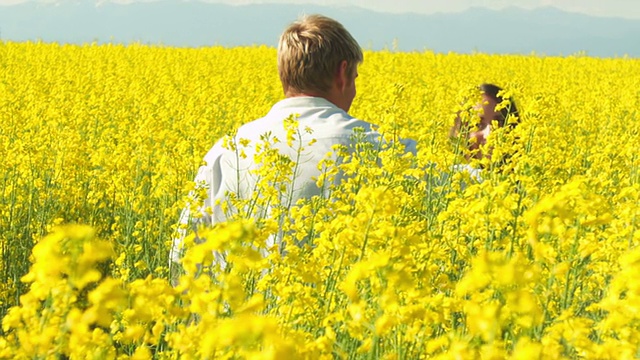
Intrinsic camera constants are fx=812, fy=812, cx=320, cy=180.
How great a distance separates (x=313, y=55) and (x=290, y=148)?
43 cm

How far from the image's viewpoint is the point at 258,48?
23969mm

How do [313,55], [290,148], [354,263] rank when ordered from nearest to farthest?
[354,263]
[290,148]
[313,55]

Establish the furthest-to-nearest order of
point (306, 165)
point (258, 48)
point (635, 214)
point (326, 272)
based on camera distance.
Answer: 1. point (258, 48)
2. point (306, 165)
3. point (635, 214)
4. point (326, 272)

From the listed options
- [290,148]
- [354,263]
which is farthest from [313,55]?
[354,263]

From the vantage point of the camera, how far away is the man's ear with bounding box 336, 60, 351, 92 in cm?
355

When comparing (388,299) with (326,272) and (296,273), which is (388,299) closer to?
(296,273)

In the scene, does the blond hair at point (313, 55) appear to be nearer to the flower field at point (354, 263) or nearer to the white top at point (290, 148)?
the white top at point (290, 148)

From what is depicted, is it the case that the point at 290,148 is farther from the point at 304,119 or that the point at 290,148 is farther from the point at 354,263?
the point at 354,263

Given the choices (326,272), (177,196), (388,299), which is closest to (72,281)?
(388,299)

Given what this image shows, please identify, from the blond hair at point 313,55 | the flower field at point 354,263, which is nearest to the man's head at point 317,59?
the blond hair at point 313,55

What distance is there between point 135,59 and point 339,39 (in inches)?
599

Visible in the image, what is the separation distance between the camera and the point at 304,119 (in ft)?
11.3

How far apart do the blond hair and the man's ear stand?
12 millimetres

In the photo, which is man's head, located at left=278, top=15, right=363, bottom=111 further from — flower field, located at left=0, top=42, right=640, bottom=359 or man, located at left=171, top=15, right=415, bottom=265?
flower field, located at left=0, top=42, right=640, bottom=359
